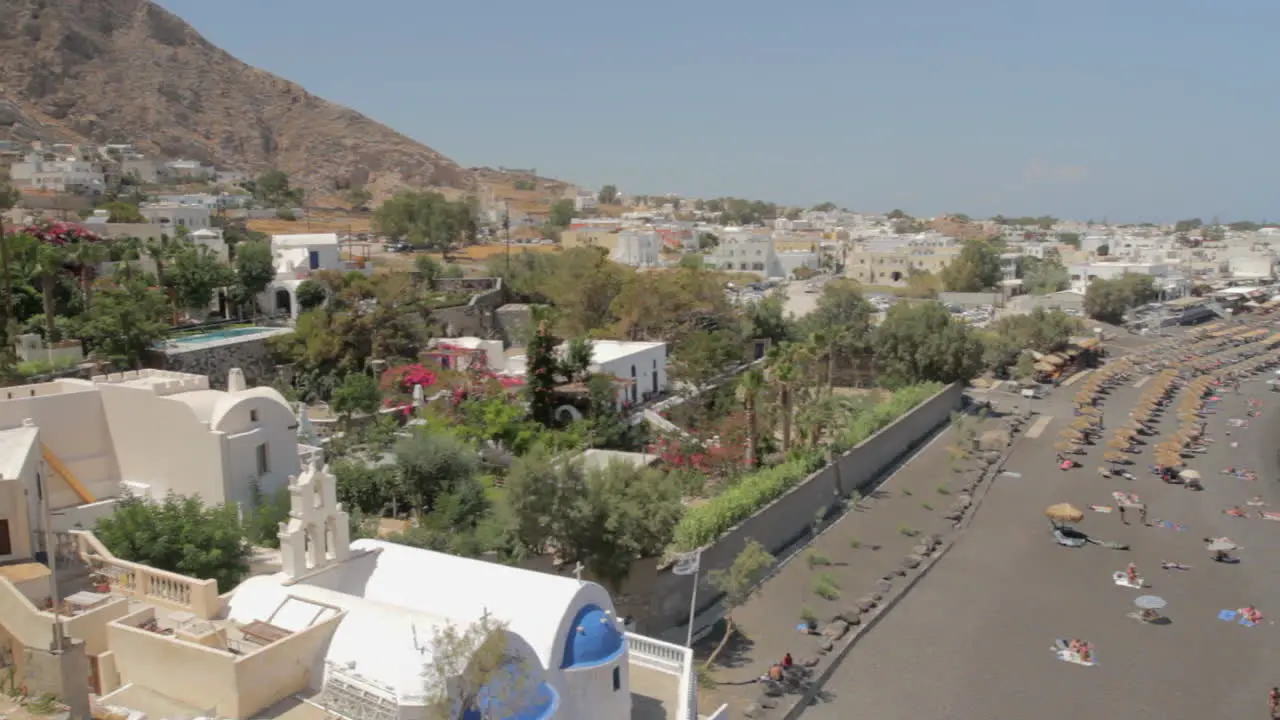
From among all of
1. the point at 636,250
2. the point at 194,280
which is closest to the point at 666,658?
the point at 194,280

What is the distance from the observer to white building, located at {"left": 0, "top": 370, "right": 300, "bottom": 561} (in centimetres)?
1572

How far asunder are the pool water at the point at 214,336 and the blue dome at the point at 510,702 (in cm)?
2130

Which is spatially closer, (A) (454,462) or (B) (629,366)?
(A) (454,462)

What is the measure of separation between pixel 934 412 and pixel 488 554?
23301mm

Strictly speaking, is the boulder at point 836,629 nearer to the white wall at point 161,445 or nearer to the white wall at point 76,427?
the white wall at point 161,445

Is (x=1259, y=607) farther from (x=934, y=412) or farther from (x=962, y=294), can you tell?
(x=962, y=294)

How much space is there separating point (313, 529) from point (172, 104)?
10504 cm

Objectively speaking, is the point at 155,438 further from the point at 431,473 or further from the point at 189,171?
the point at 189,171

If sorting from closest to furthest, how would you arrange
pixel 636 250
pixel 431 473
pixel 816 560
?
pixel 431 473, pixel 816 560, pixel 636 250

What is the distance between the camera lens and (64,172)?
59562 millimetres

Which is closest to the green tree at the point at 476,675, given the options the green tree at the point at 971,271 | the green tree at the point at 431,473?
the green tree at the point at 431,473

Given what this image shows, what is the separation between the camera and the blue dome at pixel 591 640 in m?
10.4

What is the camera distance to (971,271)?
246ft

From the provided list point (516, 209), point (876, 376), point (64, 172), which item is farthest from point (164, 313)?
point (516, 209)
